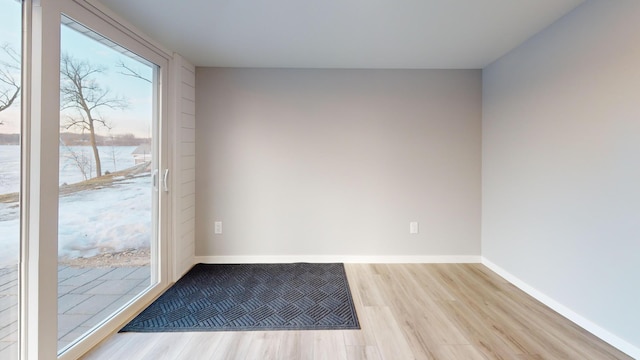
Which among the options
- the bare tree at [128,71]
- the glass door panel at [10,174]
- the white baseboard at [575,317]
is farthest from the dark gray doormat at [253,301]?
the bare tree at [128,71]

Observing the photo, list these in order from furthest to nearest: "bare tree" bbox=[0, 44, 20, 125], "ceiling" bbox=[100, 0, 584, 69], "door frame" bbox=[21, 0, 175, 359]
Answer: "ceiling" bbox=[100, 0, 584, 69]
"door frame" bbox=[21, 0, 175, 359]
"bare tree" bbox=[0, 44, 20, 125]

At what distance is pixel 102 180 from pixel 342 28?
208 cm

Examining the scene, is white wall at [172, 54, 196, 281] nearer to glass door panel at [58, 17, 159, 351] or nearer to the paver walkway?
glass door panel at [58, 17, 159, 351]

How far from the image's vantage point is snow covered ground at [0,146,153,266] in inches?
58.4

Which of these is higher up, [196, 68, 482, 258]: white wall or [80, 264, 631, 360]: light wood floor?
[196, 68, 482, 258]: white wall

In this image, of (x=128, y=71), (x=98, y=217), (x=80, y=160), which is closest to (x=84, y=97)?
(x=80, y=160)

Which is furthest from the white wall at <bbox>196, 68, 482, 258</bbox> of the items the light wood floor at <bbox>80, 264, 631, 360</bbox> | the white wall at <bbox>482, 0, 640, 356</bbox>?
the light wood floor at <bbox>80, 264, 631, 360</bbox>

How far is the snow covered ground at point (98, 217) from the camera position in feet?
4.86

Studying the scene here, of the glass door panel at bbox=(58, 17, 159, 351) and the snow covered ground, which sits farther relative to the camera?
the glass door panel at bbox=(58, 17, 159, 351)

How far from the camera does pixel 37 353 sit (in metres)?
1.56

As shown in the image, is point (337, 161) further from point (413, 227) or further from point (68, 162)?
point (68, 162)

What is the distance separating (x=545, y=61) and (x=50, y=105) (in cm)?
344

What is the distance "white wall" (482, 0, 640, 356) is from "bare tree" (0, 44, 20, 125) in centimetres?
339

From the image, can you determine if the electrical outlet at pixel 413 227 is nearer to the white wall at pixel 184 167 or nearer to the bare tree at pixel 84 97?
the white wall at pixel 184 167
